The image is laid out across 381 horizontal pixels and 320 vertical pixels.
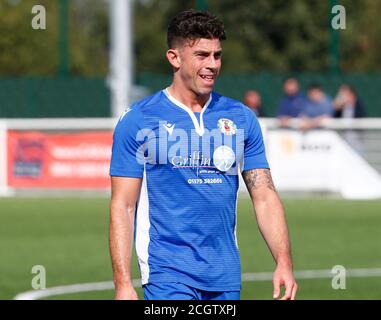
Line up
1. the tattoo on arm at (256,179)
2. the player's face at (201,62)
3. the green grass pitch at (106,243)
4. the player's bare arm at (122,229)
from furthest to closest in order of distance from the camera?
the green grass pitch at (106,243) → the tattoo on arm at (256,179) → the player's face at (201,62) → the player's bare arm at (122,229)

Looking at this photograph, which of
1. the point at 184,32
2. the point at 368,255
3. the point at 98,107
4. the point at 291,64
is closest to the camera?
the point at 184,32

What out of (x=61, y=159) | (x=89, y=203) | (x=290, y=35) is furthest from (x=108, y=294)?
(x=290, y=35)

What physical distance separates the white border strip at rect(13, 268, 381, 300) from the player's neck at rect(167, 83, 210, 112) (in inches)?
221

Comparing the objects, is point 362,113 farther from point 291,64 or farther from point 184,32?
point 291,64

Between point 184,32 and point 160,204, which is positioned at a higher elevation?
point 184,32

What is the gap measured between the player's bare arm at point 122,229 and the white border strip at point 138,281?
556 centimetres

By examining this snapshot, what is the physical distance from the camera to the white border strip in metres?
12.4

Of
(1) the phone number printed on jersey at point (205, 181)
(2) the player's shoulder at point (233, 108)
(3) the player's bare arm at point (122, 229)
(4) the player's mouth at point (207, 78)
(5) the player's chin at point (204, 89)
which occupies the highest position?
(4) the player's mouth at point (207, 78)

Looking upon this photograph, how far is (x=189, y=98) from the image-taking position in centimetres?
675

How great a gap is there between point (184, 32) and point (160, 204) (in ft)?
2.92

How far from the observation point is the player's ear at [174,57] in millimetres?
6727

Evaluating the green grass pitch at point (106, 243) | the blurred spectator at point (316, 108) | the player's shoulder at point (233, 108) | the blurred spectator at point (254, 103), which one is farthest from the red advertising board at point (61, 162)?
the player's shoulder at point (233, 108)

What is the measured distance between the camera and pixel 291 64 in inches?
2400

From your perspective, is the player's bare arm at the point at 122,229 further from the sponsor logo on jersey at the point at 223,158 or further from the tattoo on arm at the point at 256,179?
the tattoo on arm at the point at 256,179
